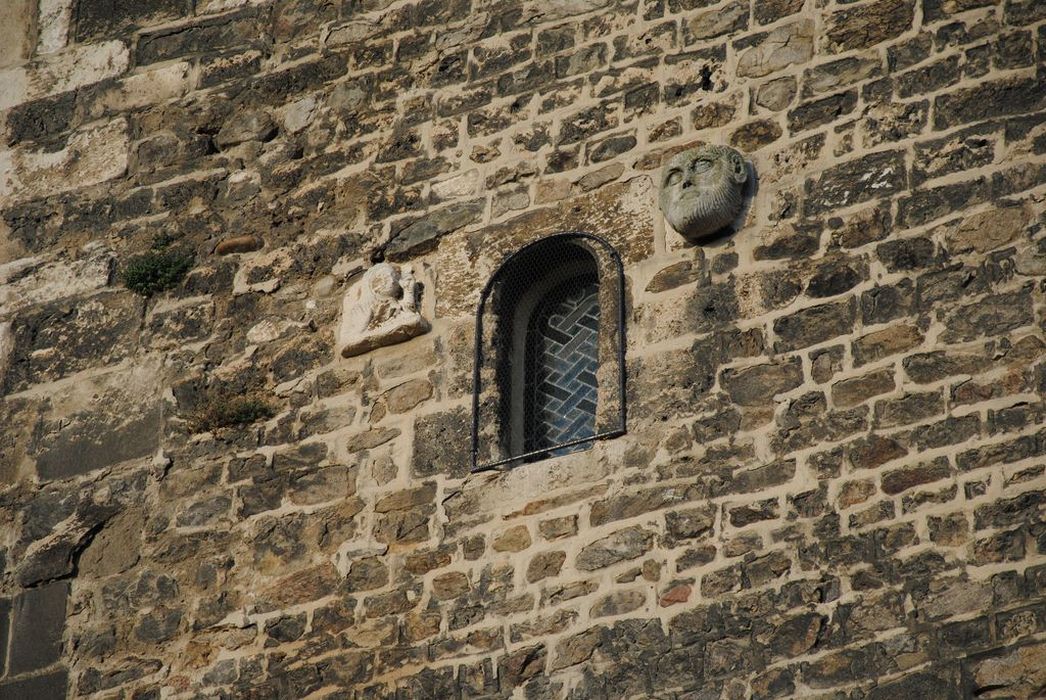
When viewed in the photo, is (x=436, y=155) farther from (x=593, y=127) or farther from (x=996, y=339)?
(x=996, y=339)

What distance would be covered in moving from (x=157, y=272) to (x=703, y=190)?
2.59 m

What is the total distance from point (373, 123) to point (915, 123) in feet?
8.08

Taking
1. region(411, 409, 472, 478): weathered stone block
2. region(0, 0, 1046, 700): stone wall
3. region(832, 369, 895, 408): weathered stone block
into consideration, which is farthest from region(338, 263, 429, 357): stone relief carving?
region(832, 369, 895, 408): weathered stone block

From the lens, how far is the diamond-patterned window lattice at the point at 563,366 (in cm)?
891

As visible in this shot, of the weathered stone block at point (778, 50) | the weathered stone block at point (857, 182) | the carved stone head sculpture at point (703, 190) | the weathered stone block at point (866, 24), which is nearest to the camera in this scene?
the weathered stone block at point (857, 182)

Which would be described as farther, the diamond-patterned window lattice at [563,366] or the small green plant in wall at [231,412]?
the small green plant in wall at [231,412]

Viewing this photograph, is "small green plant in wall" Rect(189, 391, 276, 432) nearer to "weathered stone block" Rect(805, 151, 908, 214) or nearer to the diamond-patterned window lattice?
the diamond-patterned window lattice

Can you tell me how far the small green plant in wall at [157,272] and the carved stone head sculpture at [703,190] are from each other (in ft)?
7.47

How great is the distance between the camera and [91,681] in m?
9.07

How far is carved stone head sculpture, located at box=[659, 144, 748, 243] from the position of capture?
8.69m

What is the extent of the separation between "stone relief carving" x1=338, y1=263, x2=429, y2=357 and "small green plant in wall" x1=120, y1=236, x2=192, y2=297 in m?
0.90

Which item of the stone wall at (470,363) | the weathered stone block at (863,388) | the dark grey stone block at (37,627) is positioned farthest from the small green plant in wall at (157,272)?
the weathered stone block at (863,388)

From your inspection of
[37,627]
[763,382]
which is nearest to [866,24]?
[763,382]

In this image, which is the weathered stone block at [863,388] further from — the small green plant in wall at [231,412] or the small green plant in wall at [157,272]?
the small green plant in wall at [157,272]
